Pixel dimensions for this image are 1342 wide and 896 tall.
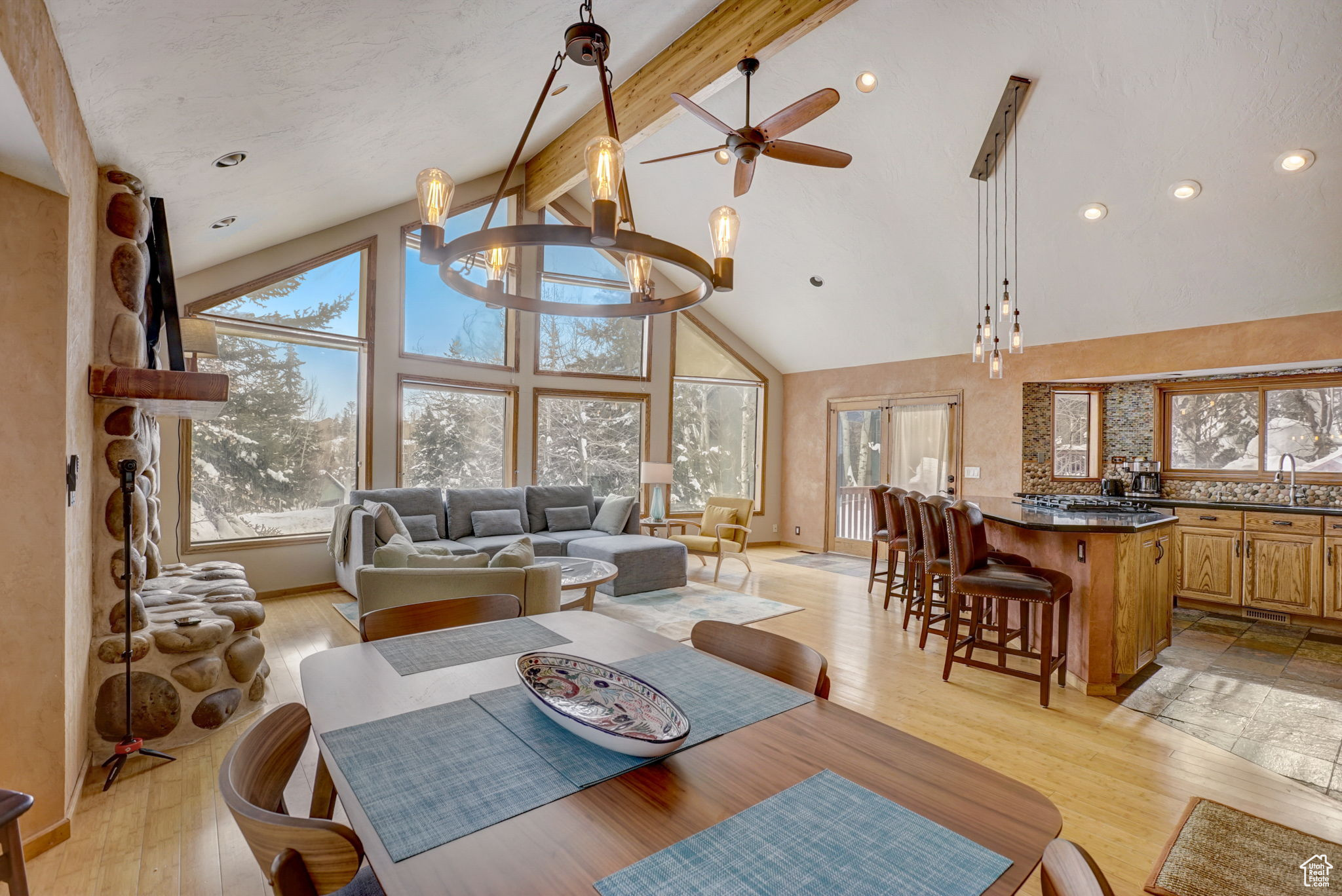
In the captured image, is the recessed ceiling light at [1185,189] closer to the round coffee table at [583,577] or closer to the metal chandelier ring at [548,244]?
the metal chandelier ring at [548,244]

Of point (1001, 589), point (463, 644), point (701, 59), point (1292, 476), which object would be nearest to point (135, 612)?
point (463, 644)

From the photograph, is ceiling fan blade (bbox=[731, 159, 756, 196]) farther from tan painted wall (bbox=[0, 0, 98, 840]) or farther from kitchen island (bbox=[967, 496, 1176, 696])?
tan painted wall (bbox=[0, 0, 98, 840])

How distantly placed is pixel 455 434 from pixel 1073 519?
5562 mm

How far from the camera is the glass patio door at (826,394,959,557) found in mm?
6973

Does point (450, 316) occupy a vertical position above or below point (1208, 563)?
above

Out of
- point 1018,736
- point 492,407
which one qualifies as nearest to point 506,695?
point 1018,736

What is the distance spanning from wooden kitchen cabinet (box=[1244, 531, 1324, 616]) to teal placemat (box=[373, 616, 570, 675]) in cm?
579

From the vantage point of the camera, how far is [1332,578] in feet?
14.9

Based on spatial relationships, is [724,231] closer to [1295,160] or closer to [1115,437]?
[1295,160]

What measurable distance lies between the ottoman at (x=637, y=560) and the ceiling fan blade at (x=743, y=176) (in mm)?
3123

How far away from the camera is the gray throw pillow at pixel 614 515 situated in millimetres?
6297

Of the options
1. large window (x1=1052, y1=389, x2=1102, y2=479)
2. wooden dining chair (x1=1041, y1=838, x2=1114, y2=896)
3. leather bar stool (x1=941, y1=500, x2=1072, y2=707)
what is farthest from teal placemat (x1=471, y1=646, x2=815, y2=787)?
large window (x1=1052, y1=389, x2=1102, y2=479)

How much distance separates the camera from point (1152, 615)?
376cm

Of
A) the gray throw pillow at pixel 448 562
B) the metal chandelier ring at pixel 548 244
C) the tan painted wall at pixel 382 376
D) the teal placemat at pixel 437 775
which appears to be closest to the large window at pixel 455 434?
the tan painted wall at pixel 382 376
